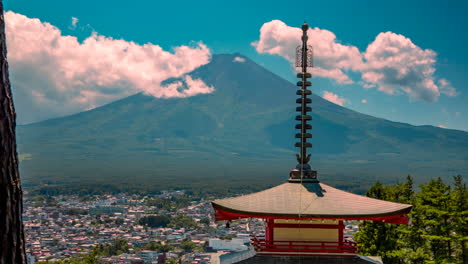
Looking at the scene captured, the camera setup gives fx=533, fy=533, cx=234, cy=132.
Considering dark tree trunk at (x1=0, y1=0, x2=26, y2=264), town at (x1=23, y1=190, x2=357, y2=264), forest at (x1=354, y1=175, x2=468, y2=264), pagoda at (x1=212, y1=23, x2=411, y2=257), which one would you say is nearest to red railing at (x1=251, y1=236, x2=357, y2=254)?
pagoda at (x1=212, y1=23, x2=411, y2=257)

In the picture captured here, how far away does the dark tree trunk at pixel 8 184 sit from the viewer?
5.23 metres

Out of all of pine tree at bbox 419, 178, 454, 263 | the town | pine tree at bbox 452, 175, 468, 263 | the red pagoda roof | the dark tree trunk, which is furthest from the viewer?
the town

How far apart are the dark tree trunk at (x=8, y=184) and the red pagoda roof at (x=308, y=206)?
29.9ft

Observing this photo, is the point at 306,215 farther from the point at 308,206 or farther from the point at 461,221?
the point at 461,221

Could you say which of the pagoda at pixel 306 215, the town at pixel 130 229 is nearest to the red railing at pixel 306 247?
the pagoda at pixel 306 215

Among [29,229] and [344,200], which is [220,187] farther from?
[344,200]

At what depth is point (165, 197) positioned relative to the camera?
518 feet

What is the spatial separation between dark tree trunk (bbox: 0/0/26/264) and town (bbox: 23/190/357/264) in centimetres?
2572

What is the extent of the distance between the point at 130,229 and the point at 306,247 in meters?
90.3

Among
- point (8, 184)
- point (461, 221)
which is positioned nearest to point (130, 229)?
point (461, 221)

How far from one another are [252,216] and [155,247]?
2649 inches

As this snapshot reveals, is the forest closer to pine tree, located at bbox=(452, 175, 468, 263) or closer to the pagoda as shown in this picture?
pine tree, located at bbox=(452, 175, 468, 263)

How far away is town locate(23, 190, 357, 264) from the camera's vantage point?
71062mm

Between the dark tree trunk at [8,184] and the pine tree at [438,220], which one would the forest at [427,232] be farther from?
the dark tree trunk at [8,184]
